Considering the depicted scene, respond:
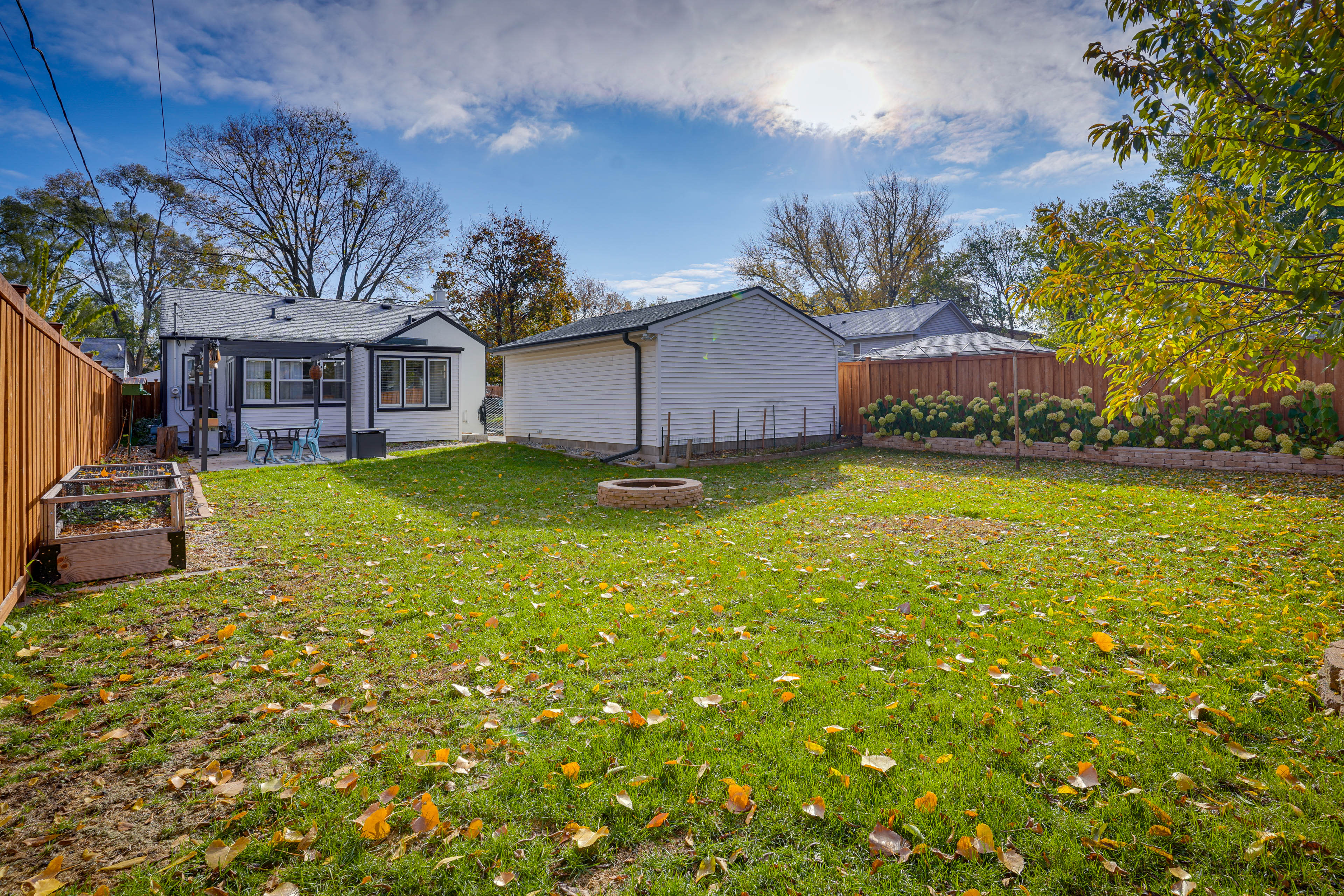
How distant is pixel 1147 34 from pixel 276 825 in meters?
6.02

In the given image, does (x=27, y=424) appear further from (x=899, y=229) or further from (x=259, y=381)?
(x=899, y=229)

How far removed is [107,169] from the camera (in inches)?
1200

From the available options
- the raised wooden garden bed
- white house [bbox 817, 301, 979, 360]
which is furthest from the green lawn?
white house [bbox 817, 301, 979, 360]

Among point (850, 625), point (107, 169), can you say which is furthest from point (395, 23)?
point (107, 169)

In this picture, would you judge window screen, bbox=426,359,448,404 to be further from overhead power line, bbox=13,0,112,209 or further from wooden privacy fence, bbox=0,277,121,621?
wooden privacy fence, bbox=0,277,121,621

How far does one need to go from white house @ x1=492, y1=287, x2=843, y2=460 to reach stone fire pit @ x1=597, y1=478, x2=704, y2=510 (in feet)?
15.5

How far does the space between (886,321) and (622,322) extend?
63.4 feet

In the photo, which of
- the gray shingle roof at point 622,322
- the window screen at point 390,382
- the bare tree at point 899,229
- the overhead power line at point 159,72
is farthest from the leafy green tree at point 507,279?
the overhead power line at point 159,72

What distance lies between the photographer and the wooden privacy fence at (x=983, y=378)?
10.0m

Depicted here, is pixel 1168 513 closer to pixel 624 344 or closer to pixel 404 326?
pixel 624 344

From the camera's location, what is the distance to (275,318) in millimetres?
18375

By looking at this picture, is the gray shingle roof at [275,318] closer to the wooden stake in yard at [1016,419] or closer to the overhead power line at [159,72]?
the overhead power line at [159,72]

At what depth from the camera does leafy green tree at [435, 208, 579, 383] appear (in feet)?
99.8

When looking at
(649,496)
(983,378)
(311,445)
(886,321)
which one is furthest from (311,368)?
(886,321)
